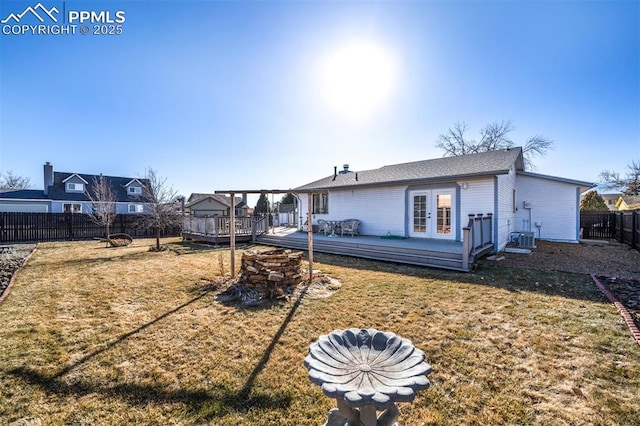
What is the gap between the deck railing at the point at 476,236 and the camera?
22.4 feet

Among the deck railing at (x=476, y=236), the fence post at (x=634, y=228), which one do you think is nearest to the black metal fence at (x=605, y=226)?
the fence post at (x=634, y=228)

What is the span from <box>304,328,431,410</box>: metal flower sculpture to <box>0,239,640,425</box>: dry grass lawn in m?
0.60

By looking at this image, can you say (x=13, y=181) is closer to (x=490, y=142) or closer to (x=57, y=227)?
(x=57, y=227)

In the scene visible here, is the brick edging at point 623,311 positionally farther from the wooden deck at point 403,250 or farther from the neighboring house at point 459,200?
the neighboring house at point 459,200

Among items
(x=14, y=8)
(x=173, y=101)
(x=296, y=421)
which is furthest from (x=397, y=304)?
(x=14, y=8)

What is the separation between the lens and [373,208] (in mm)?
12297

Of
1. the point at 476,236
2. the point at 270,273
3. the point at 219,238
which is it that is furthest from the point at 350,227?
the point at 270,273

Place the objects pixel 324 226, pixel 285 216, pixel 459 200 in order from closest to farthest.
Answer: pixel 459 200 → pixel 324 226 → pixel 285 216

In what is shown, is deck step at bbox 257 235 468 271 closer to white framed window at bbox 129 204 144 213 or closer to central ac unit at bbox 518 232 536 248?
central ac unit at bbox 518 232 536 248

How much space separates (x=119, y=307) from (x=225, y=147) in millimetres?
12369

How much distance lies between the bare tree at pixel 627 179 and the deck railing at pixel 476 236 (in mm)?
30764

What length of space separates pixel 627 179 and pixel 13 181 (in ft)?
238

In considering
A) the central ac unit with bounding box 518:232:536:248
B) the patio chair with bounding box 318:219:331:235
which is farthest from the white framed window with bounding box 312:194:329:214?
the central ac unit with bounding box 518:232:536:248

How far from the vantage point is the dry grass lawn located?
7.35 feet
